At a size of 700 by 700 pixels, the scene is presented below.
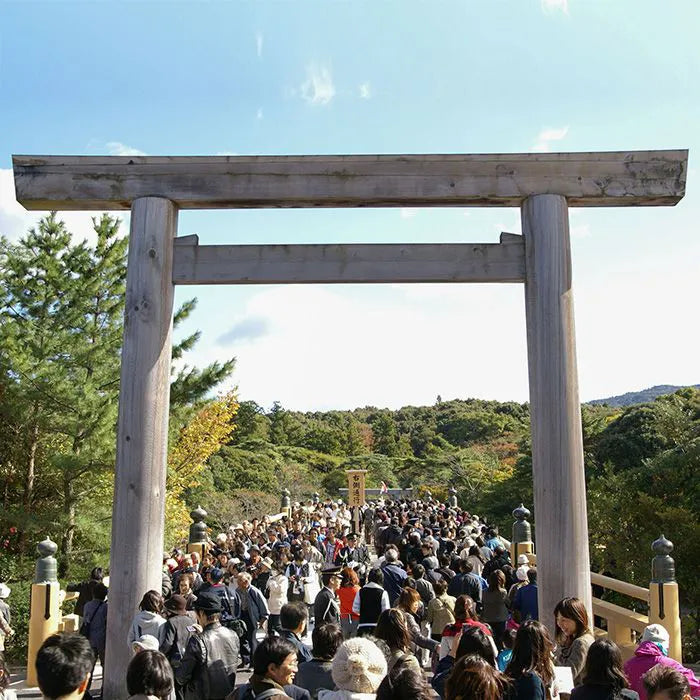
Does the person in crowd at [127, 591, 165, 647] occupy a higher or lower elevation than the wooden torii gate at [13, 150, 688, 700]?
lower

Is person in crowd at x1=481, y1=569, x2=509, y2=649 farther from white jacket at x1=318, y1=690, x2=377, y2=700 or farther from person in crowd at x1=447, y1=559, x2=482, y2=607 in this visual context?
white jacket at x1=318, y1=690, x2=377, y2=700

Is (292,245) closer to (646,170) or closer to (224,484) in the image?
(646,170)

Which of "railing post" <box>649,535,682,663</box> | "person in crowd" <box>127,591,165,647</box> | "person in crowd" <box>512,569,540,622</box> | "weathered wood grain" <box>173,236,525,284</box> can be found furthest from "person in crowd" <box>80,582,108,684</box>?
"railing post" <box>649,535,682,663</box>

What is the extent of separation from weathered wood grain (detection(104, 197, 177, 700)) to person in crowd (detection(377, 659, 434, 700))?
10.9ft

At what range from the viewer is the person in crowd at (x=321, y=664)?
398 centimetres

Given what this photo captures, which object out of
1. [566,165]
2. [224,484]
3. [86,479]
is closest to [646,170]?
[566,165]

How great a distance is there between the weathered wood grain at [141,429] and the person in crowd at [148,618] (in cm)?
28

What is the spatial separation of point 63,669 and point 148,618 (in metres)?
2.41

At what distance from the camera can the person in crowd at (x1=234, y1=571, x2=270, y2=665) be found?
308 inches

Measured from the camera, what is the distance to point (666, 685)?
3.13 meters

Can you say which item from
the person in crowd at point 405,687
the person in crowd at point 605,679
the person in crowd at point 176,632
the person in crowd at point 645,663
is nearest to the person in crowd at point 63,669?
the person in crowd at point 405,687

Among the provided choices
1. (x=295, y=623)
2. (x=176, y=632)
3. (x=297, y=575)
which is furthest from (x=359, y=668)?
(x=297, y=575)

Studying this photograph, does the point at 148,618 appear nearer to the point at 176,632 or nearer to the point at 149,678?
the point at 176,632

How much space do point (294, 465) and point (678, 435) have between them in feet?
93.0
